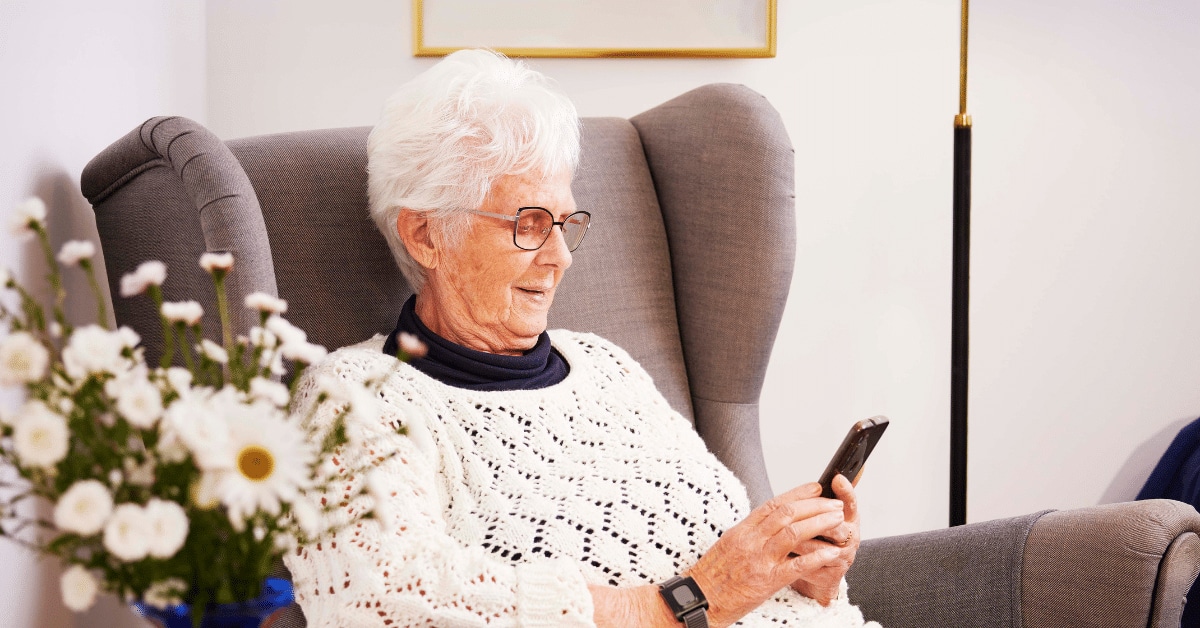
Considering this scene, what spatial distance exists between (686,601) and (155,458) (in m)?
0.71

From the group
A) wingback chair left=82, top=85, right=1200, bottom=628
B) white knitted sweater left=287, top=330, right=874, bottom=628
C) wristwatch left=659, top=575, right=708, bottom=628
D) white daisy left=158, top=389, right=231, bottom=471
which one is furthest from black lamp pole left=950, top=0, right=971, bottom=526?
white daisy left=158, top=389, right=231, bottom=471

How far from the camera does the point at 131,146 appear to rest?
1.10 m

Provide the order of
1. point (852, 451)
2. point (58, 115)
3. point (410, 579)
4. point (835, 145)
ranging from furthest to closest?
point (835, 145)
point (852, 451)
point (58, 115)
point (410, 579)

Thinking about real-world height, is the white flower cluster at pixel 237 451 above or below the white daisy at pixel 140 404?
below

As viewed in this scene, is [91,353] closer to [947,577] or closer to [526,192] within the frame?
[526,192]

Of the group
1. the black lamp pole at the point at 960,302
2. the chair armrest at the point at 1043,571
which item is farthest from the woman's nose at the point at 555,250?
the black lamp pole at the point at 960,302

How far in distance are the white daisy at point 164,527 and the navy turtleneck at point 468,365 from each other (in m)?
0.75

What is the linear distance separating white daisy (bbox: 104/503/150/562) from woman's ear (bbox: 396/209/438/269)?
0.85 meters

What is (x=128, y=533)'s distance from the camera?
48cm

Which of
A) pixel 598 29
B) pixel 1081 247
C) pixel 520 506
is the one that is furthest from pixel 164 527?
pixel 1081 247

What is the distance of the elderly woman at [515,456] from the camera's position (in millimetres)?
997

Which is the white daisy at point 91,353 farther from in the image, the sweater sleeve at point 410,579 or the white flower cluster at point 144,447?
the sweater sleeve at point 410,579

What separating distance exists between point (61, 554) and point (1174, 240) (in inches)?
97.2

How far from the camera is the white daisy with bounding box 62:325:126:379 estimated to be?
515mm
